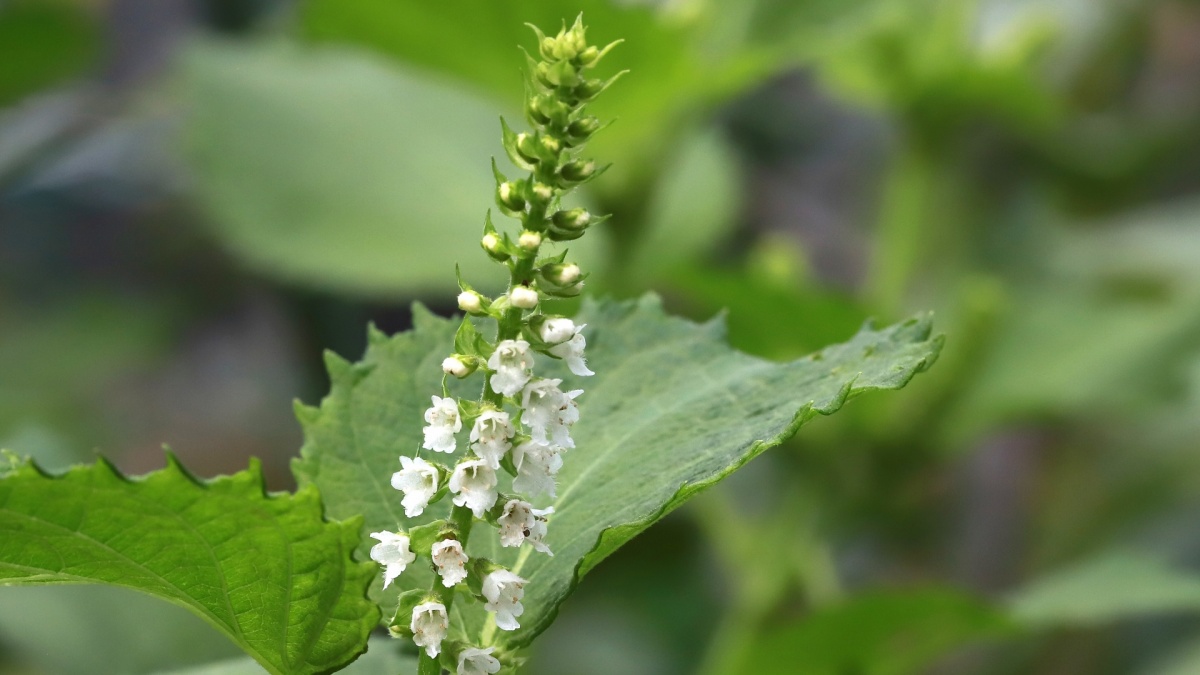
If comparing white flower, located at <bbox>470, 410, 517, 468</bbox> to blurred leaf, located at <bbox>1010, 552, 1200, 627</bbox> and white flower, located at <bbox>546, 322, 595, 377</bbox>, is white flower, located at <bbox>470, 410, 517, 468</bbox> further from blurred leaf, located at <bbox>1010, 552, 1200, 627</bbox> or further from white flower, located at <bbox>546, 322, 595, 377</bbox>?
blurred leaf, located at <bbox>1010, 552, 1200, 627</bbox>

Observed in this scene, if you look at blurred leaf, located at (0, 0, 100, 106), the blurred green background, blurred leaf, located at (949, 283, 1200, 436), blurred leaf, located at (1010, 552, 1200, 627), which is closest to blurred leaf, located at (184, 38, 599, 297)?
the blurred green background

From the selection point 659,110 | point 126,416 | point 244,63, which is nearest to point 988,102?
point 659,110

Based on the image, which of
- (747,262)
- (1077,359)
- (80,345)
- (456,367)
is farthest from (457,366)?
(80,345)

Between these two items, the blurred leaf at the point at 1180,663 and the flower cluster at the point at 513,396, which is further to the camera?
the blurred leaf at the point at 1180,663

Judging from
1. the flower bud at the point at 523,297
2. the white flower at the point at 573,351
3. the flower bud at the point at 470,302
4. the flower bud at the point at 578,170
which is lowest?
the white flower at the point at 573,351

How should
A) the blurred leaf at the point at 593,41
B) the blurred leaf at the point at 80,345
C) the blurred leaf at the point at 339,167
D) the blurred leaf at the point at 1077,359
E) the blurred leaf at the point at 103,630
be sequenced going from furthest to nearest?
the blurred leaf at the point at 80,345
the blurred leaf at the point at 339,167
the blurred leaf at the point at 1077,359
the blurred leaf at the point at 593,41
the blurred leaf at the point at 103,630

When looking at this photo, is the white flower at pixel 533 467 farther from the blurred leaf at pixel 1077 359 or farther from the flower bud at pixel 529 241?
the blurred leaf at pixel 1077 359

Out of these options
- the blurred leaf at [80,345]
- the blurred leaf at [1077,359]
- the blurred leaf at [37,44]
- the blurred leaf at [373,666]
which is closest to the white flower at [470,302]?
the blurred leaf at [373,666]
